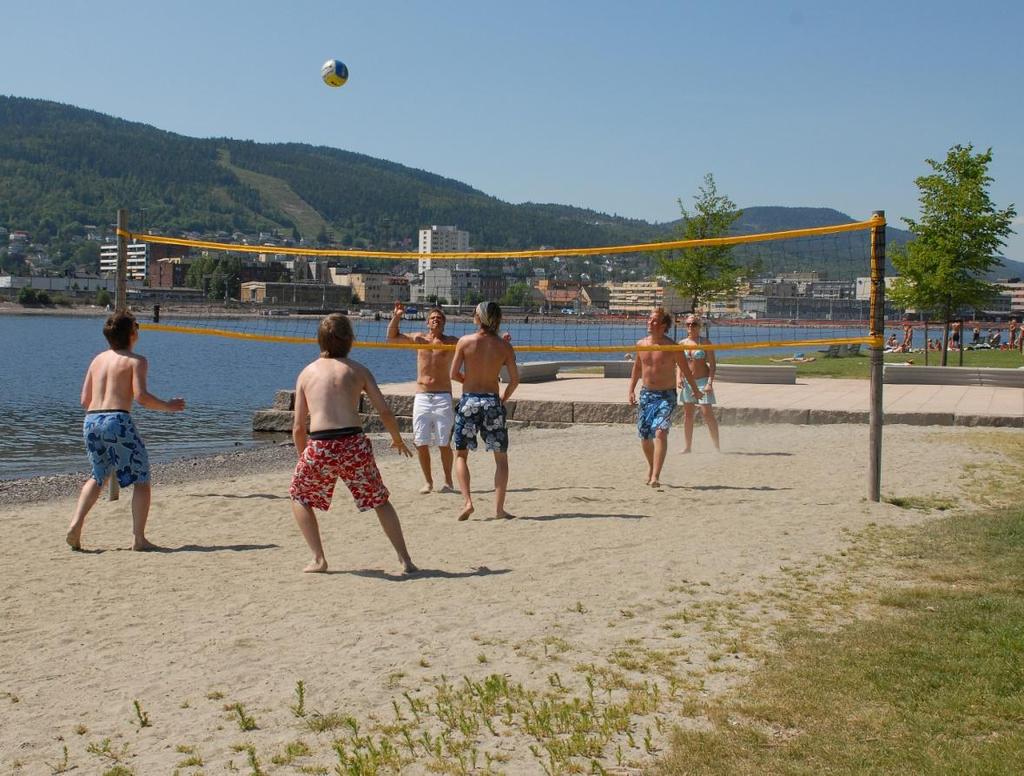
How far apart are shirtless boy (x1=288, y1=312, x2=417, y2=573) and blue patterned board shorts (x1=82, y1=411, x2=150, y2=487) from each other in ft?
4.97

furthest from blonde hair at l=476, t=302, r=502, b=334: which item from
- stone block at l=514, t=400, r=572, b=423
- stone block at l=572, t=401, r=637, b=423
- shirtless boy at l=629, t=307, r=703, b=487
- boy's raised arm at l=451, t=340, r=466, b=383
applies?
stone block at l=514, t=400, r=572, b=423

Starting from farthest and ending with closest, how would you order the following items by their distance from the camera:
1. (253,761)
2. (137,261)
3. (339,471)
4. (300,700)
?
1. (137,261)
2. (339,471)
3. (300,700)
4. (253,761)

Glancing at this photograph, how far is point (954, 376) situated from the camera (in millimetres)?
22938

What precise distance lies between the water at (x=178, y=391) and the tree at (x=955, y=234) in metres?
4.75

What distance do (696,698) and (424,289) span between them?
1045 centimetres

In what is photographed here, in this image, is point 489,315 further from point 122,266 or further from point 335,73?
point 335,73

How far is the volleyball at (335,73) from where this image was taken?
65.8 feet

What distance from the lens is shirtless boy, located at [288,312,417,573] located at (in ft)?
21.5

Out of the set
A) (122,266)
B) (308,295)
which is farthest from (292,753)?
(308,295)

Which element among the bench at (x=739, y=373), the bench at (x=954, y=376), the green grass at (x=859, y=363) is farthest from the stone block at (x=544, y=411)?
the green grass at (x=859, y=363)

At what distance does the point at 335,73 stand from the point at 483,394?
13.2 m

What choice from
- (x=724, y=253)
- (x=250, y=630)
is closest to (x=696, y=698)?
(x=250, y=630)

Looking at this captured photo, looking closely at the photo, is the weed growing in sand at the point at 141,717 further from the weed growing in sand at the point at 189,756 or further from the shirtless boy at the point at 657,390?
the shirtless boy at the point at 657,390

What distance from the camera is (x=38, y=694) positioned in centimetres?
459
